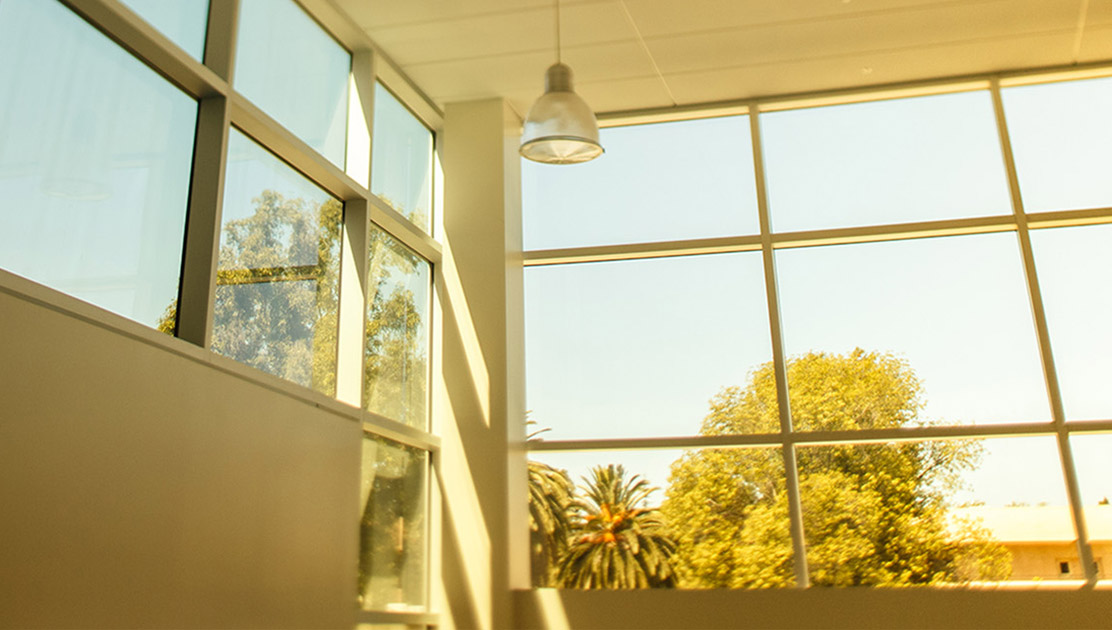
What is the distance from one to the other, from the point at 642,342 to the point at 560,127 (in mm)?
2135

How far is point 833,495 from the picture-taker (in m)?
4.76

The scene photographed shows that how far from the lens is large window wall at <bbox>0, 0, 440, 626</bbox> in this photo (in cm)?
260

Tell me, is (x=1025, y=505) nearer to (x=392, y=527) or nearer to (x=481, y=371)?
(x=481, y=371)

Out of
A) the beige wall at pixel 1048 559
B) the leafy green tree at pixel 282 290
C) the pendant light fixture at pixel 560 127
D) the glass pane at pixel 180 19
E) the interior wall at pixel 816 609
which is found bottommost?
the interior wall at pixel 816 609

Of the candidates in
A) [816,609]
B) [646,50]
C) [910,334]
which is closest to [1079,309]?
[910,334]

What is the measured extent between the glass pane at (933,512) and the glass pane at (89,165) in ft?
10.9

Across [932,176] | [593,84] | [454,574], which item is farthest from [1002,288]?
[454,574]

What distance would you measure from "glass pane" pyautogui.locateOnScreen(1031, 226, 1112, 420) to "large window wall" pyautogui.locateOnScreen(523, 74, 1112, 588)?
11mm

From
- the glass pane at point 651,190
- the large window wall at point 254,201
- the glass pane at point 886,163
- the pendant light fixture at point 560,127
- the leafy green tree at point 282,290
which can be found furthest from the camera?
the glass pane at point 651,190

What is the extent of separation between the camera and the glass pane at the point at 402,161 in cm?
464

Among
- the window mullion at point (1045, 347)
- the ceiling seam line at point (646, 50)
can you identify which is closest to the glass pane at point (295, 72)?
the ceiling seam line at point (646, 50)

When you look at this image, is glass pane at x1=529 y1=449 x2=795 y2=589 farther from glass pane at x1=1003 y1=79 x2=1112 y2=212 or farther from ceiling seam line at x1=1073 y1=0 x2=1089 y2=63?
ceiling seam line at x1=1073 y1=0 x2=1089 y2=63

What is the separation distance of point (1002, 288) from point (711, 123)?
182cm

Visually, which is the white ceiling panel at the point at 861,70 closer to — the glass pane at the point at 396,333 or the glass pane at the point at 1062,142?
the glass pane at the point at 1062,142
